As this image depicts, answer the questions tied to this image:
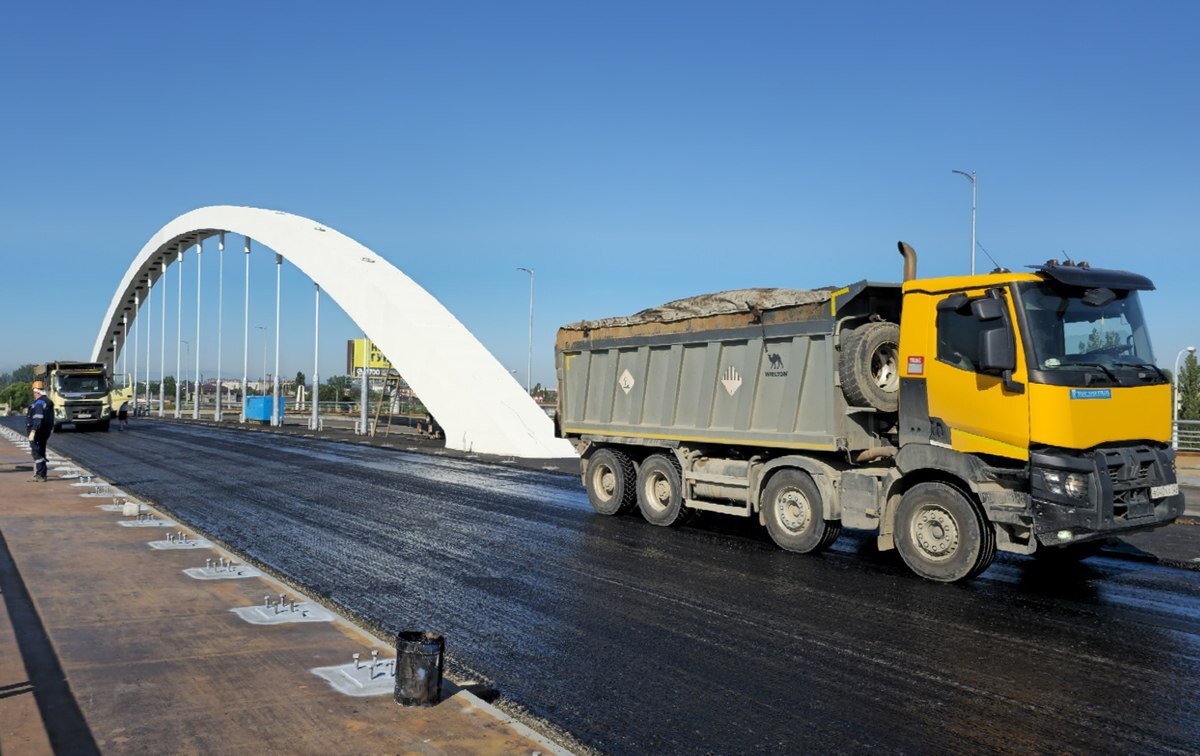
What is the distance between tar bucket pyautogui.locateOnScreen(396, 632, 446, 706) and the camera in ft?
16.2

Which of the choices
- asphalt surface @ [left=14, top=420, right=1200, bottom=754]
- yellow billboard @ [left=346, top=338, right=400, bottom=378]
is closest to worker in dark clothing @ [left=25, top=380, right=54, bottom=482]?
asphalt surface @ [left=14, top=420, right=1200, bottom=754]

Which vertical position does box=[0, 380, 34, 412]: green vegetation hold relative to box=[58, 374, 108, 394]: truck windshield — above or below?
below

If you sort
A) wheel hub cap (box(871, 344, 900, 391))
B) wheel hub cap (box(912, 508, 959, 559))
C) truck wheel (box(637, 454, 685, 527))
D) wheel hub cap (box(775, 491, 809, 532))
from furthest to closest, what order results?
truck wheel (box(637, 454, 685, 527)) → wheel hub cap (box(775, 491, 809, 532)) → wheel hub cap (box(871, 344, 900, 391)) → wheel hub cap (box(912, 508, 959, 559))

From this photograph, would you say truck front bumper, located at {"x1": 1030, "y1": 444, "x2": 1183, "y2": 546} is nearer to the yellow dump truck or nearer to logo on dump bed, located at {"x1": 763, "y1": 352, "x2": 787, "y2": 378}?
logo on dump bed, located at {"x1": 763, "y1": 352, "x2": 787, "y2": 378}

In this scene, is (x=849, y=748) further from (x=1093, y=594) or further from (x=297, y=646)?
(x=1093, y=594)

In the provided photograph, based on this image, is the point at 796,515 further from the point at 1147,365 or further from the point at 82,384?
the point at 82,384

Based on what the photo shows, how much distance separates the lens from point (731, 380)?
1148cm

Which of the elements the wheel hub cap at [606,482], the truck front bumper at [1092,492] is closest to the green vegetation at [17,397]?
the wheel hub cap at [606,482]

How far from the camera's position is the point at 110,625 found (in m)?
6.49

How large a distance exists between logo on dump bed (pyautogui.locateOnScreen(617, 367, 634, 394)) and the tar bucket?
852 centimetres

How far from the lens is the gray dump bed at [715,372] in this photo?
399 inches

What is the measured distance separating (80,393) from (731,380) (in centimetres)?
3335

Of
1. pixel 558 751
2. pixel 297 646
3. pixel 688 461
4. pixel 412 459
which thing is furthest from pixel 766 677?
pixel 412 459

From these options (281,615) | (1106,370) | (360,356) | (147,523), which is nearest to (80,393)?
(360,356)
